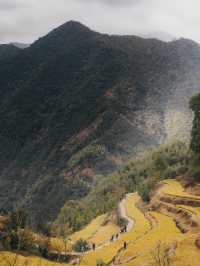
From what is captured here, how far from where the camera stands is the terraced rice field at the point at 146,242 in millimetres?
42156

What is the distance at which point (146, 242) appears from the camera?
54.3 meters

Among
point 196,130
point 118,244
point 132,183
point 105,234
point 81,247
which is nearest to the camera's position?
point 118,244

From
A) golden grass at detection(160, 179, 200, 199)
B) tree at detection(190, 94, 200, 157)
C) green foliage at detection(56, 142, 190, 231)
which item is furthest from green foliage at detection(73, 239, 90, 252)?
tree at detection(190, 94, 200, 157)

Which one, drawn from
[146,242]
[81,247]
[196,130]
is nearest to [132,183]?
[196,130]

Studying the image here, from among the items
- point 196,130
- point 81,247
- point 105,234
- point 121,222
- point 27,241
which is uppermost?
point 196,130

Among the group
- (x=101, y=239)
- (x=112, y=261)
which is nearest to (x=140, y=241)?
(x=112, y=261)

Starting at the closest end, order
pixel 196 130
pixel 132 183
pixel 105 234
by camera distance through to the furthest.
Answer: pixel 105 234
pixel 196 130
pixel 132 183

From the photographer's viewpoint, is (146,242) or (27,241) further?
(27,241)

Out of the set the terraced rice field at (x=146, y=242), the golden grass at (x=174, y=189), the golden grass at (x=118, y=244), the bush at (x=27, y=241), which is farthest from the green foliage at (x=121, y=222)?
the bush at (x=27, y=241)

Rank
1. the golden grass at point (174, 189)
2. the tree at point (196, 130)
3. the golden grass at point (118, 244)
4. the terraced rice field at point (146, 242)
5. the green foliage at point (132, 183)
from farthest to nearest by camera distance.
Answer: the green foliage at point (132, 183), the tree at point (196, 130), the golden grass at point (174, 189), the golden grass at point (118, 244), the terraced rice field at point (146, 242)

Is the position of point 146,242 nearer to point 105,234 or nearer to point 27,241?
point 27,241

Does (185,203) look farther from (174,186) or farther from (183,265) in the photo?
(183,265)

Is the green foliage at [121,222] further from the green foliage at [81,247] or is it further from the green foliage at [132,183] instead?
the green foliage at [81,247]

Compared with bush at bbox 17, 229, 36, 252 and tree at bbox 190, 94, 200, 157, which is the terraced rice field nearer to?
bush at bbox 17, 229, 36, 252
